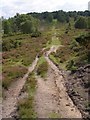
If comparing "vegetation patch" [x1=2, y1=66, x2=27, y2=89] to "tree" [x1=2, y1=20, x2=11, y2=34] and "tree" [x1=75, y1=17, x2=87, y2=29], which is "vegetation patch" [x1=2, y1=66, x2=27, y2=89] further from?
"tree" [x1=75, y1=17, x2=87, y2=29]

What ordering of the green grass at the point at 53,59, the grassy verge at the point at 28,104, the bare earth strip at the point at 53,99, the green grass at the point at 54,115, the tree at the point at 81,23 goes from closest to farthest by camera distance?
the green grass at the point at 54,115 → the grassy verge at the point at 28,104 → the bare earth strip at the point at 53,99 → the green grass at the point at 53,59 → the tree at the point at 81,23

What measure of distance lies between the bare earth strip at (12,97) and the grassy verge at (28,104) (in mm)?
1015

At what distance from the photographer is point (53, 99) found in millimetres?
30828

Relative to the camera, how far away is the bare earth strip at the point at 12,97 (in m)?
29.4

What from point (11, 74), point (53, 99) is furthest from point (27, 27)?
point (53, 99)

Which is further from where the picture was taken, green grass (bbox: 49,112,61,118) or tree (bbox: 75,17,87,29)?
tree (bbox: 75,17,87,29)

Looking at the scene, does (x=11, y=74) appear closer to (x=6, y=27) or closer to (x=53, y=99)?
(x=53, y=99)

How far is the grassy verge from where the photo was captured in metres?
26.5

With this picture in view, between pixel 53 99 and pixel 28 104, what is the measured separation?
314cm

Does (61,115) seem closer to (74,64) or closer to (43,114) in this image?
(43,114)

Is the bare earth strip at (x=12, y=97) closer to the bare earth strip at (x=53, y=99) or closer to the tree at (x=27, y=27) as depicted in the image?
the bare earth strip at (x=53, y=99)

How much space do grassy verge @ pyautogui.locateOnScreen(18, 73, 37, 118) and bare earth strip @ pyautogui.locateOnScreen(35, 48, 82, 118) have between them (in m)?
0.49

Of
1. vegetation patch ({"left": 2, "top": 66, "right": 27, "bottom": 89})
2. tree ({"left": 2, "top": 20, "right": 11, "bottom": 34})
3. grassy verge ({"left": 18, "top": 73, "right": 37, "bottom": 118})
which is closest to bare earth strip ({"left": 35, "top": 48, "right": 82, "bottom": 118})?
grassy verge ({"left": 18, "top": 73, "right": 37, "bottom": 118})

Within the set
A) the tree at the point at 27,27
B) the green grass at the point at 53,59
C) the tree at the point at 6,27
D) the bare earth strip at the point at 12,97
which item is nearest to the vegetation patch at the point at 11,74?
the bare earth strip at the point at 12,97
